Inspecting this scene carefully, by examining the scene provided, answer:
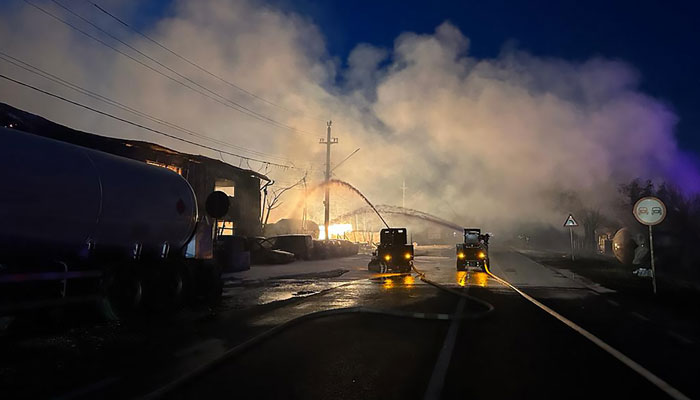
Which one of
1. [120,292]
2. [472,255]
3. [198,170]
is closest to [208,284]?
[120,292]

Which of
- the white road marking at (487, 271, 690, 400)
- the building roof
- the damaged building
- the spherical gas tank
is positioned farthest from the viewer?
the spherical gas tank

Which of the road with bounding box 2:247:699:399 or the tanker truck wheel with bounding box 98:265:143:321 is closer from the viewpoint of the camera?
the road with bounding box 2:247:699:399

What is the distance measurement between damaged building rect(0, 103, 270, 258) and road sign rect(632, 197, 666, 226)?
12095mm

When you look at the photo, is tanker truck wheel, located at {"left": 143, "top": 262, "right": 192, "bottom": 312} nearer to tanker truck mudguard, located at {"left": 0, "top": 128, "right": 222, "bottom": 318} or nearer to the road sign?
tanker truck mudguard, located at {"left": 0, "top": 128, "right": 222, "bottom": 318}

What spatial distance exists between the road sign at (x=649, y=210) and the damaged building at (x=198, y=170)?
12095 millimetres

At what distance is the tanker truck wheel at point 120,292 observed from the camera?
8.30 metres

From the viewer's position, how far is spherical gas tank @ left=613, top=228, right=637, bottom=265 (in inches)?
1191

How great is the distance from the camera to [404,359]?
5.81 meters

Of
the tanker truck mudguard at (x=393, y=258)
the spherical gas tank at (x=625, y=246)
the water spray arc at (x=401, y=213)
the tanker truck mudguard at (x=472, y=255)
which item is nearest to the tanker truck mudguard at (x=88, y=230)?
the tanker truck mudguard at (x=393, y=258)

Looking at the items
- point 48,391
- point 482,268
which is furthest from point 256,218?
point 48,391

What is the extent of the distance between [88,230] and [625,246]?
3273cm

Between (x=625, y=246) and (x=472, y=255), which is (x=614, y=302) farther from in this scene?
(x=625, y=246)

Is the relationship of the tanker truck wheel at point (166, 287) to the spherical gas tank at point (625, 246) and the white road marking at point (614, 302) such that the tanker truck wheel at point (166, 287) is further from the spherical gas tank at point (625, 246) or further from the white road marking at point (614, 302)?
the spherical gas tank at point (625, 246)

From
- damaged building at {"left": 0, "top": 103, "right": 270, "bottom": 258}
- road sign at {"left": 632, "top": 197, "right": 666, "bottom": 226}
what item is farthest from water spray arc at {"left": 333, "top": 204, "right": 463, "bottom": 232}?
road sign at {"left": 632, "top": 197, "right": 666, "bottom": 226}
